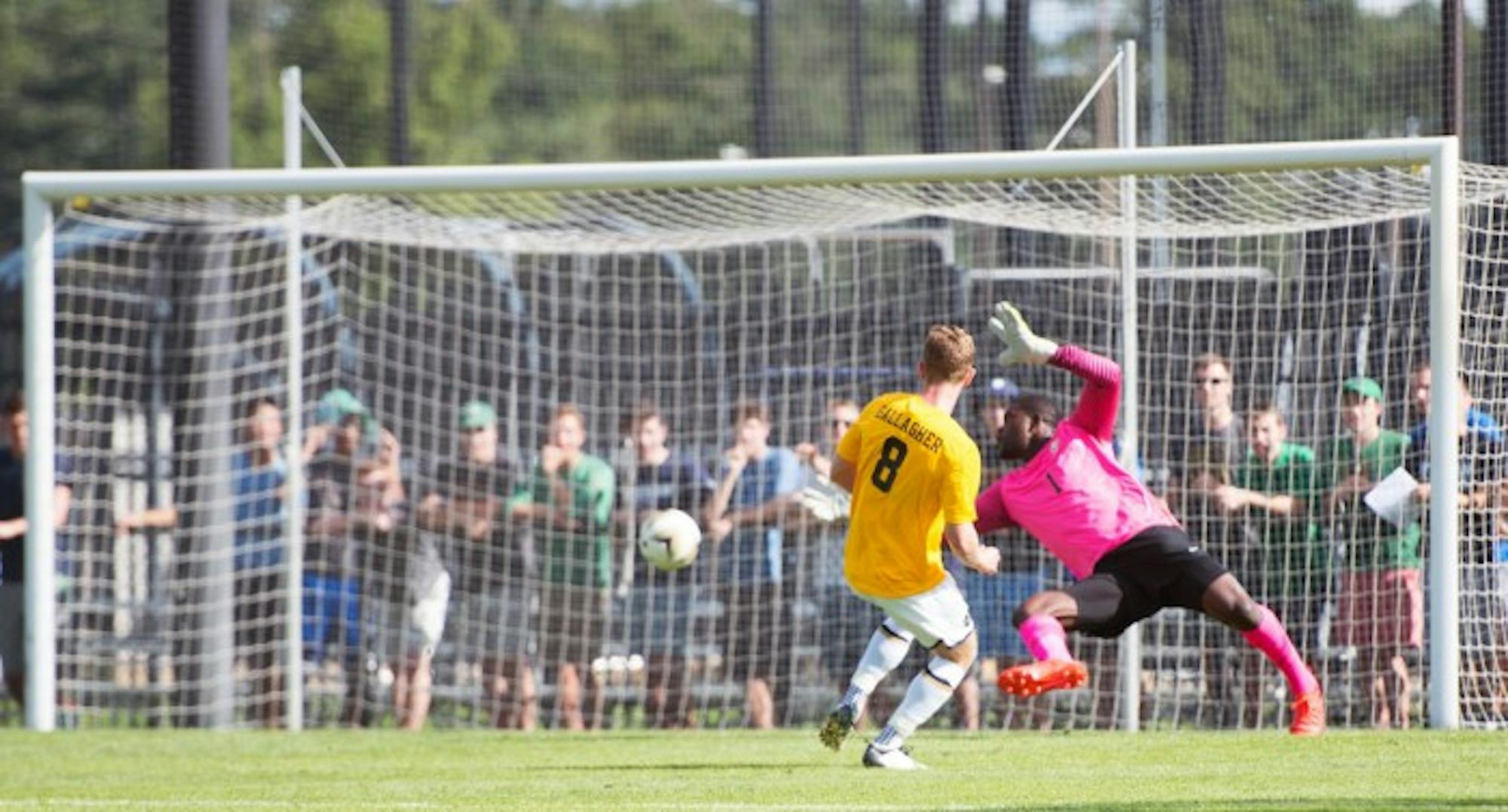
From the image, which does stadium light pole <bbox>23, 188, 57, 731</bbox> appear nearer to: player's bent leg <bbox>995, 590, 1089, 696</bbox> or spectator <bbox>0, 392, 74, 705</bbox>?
spectator <bbox>0, 392, 74, 705</bbox>

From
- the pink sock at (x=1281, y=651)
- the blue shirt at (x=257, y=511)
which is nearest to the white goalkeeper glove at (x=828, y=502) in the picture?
the pink sock at (x=1281, y=651)

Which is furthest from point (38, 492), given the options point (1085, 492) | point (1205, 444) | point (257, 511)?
point (1205, 444)

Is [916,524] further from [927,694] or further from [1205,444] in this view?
[1205,444]

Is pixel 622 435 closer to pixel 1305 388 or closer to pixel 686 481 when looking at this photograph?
pixel 686 481

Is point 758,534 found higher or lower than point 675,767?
higher

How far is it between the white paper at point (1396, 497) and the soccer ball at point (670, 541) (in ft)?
11.8

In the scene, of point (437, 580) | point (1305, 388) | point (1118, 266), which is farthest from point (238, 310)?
point (1305, 388)

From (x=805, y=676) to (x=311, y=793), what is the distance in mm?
4412

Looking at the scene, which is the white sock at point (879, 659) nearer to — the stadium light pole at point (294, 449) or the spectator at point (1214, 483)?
the spectator at point (1214, 483)

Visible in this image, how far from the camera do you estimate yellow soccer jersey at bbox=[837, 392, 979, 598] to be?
9.49 meters

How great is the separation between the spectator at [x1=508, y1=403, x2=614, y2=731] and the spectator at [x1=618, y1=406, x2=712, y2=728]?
0.69 feet

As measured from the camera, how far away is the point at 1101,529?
34.0ft

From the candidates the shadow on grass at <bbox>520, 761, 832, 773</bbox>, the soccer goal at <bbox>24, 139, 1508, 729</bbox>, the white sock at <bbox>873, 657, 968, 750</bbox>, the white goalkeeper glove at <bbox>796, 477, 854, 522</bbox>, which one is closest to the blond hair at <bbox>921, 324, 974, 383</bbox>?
the white goalkeeper glove at <bbox>796, 477, 854, 522</bbox>

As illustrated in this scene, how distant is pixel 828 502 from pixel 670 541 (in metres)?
0.66
